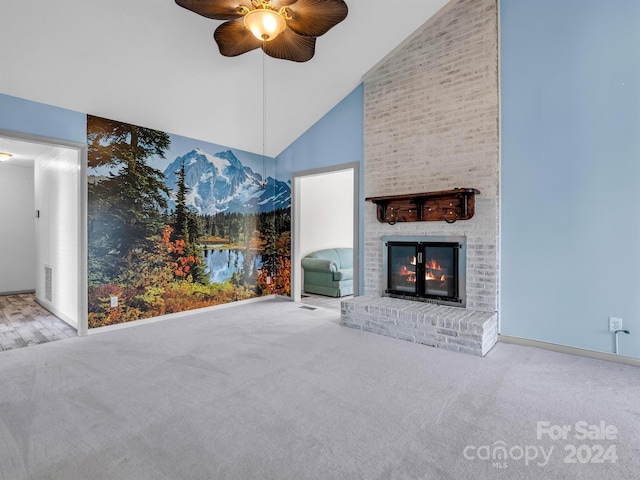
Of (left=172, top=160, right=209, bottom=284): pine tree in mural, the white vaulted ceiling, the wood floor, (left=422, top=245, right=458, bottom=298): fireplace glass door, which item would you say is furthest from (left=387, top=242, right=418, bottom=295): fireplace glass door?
the wood floor

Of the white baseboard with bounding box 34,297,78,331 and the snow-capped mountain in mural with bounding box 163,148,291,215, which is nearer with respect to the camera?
the white baseboard with bounding box 34,297,78,331

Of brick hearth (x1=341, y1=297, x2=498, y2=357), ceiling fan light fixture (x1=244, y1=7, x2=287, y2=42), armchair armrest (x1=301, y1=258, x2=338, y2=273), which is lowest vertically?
brick hearth (x1=341, y1=297, x2=498, y2=357)

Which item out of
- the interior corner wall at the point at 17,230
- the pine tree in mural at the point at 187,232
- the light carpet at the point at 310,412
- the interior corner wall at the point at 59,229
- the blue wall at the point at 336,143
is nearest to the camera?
the light carpet at the point at 310,412

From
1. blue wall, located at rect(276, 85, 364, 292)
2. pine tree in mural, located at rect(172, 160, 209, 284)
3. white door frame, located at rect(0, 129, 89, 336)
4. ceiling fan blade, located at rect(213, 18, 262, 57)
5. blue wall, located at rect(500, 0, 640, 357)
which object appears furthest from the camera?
blue wall, located at rect(276, 85, 364, 292)

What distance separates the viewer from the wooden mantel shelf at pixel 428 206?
3.68 meters

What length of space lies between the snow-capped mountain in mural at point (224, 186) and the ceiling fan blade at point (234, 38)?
7.08 ft

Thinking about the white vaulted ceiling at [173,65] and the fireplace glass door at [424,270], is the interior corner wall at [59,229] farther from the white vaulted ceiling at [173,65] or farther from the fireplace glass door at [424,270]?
the fireplace glass door at [424,270]

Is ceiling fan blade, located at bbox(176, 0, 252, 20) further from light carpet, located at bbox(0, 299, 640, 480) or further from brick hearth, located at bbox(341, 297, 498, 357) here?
brick hearth, located at bbox(341, 297, 498, 357)

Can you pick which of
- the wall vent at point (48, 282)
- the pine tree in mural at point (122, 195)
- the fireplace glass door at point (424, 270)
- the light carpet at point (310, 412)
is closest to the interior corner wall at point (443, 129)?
the fireplace glass door at point (424, 270)

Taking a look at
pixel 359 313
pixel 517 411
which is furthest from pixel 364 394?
pixel 359 313

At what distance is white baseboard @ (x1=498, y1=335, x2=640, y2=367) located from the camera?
9.72ft

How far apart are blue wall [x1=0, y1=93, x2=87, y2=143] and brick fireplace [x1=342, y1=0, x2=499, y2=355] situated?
11.7 ft

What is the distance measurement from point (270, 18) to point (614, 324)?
3.88 metres

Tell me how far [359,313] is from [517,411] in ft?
6.75
